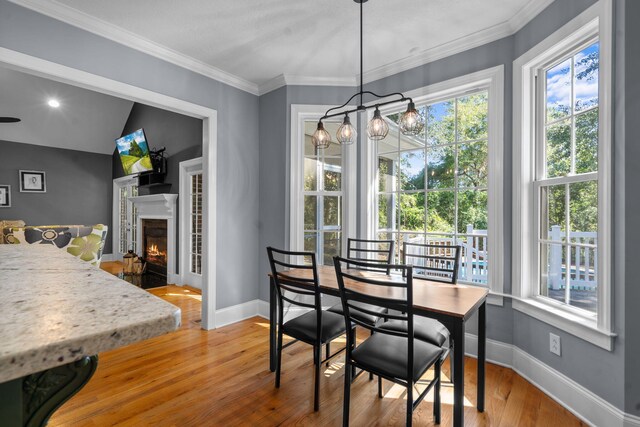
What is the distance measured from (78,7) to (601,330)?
4.11m

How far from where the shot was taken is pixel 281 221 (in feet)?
11.8

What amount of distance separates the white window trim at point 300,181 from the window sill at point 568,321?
171 cm

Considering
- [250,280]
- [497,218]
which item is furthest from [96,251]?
[497,218]

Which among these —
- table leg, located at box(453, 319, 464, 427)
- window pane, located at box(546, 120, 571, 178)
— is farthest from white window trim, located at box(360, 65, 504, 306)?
table leg, located at box(453, 319, 464, 427)

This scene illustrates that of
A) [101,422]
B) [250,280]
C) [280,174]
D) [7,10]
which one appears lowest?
[101,422]

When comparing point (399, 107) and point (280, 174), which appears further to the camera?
point (280, 174)

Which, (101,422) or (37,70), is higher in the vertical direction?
(37,70)

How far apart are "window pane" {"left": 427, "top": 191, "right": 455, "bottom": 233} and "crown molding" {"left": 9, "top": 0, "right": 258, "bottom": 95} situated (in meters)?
2.46

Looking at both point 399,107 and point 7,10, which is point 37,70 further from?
point 399,107

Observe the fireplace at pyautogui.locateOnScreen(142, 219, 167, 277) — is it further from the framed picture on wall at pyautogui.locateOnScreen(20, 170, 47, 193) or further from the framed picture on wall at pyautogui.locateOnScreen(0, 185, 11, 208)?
the framed picture on wall at pyautogui.locateOnScreen(0, 185, 11, 208)

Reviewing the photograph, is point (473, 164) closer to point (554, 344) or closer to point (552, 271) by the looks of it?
point (552, 271)

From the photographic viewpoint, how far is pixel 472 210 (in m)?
2.87

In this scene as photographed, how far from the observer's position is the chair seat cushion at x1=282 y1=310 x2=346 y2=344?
2100mm

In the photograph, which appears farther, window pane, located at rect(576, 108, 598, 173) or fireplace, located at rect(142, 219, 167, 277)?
fireplace, located at rect(142, 219, 167, 277)
